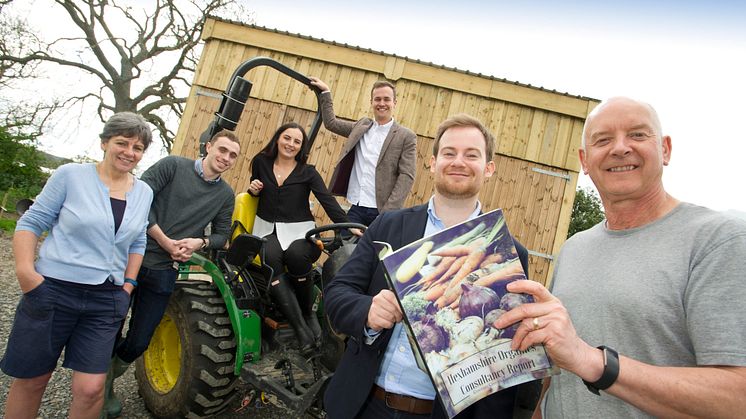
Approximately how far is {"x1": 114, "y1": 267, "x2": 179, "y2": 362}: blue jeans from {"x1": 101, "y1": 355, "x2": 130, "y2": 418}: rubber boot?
9 cm

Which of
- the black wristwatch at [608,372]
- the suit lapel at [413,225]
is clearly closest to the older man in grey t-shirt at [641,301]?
the black wristwatch at [608,372]

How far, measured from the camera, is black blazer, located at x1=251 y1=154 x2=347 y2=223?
2957 mm

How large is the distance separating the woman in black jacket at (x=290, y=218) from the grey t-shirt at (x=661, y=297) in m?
1.72

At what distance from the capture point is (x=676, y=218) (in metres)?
1.10

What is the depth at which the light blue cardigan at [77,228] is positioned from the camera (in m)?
2.08

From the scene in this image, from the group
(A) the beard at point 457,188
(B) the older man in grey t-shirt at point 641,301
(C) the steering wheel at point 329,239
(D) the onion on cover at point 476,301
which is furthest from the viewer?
(C) the steering wheel at point 329,239

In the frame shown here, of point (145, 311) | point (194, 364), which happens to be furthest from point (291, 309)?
point (145, 311)

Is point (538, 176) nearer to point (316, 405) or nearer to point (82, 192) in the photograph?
point (316, 405)

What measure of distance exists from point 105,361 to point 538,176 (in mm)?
6080

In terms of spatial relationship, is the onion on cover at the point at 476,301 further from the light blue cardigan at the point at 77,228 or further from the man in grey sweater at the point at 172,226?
the man in grey sweater at the point at 172,226

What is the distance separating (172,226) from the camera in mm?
2773

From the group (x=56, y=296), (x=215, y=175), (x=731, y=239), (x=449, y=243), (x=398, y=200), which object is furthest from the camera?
(x=398, y=200)

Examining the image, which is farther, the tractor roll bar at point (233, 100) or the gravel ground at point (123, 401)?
the tractor roll bar at point (233, 100)

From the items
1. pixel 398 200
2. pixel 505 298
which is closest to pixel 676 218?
pixel 505 298
